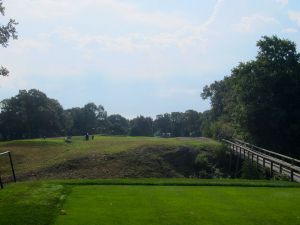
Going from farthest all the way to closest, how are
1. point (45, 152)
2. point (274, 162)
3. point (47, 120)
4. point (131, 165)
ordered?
1. point (47, 120)
2. point (45, 152)
3. point (131, 165)
4. point (274, 162)

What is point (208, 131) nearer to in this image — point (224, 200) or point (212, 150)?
point (212, 150)

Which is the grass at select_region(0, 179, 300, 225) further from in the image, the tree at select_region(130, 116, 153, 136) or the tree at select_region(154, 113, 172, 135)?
the tree at select_region(154, 113, 172, 135)

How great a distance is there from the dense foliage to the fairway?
38.5m

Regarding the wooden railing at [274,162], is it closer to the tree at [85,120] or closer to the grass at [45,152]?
the grass at [45,152]

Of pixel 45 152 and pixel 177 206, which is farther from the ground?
pixel 45 152

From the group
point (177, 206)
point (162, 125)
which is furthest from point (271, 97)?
point (162, 125)

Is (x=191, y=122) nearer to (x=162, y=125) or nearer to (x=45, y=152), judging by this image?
(x=162, y=125)

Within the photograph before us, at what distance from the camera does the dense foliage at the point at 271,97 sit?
178 ft

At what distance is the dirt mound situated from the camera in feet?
120

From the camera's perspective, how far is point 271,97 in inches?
2165

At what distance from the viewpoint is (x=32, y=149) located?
5266cm

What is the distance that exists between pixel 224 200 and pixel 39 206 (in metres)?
5.30

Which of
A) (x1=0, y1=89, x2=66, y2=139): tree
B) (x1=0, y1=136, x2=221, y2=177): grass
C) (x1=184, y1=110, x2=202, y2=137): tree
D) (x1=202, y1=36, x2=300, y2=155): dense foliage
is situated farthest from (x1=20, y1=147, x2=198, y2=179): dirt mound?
(x1=184, y1=110, x2=202, y2=137): tree

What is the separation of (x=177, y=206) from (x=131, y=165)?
28017 mm
